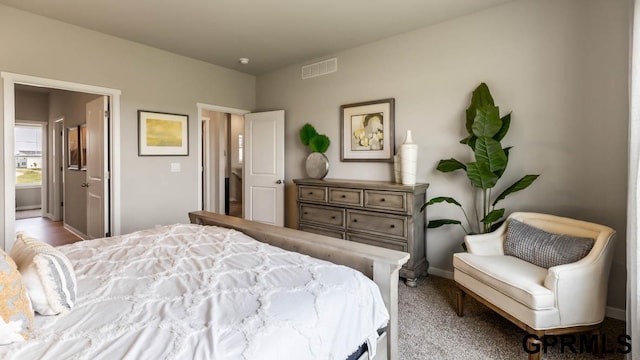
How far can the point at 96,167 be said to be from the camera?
3928 mm

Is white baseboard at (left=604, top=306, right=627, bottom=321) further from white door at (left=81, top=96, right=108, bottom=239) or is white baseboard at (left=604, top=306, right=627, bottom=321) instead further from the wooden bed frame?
white door at (left=81, top=96, right=108, bottom=239)

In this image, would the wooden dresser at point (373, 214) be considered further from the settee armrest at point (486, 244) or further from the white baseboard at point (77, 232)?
the white baseboard at point (77, 232)

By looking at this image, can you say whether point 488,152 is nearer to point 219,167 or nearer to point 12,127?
point 12,127

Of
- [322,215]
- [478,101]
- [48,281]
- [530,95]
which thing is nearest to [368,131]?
[322,215]

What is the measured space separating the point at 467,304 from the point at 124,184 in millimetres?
3933

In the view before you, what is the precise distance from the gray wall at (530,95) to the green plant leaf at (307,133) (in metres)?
0.72

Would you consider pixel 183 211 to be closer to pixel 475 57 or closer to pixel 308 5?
pixel 308 5

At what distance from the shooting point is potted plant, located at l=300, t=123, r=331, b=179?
4035 millimetres

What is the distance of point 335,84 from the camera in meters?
4.07

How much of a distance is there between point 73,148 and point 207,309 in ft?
19.2

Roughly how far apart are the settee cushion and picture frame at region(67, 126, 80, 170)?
591 centimetres

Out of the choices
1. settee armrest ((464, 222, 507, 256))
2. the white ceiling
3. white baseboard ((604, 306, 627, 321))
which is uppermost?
the white ceiling

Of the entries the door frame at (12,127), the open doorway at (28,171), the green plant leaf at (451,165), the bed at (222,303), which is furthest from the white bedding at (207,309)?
the open doorway at (28,171)

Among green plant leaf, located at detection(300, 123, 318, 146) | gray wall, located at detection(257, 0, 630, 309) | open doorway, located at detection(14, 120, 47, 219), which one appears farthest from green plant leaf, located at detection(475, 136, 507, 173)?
open doorway, located at detection(14, 120, 47, 219)
